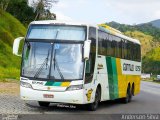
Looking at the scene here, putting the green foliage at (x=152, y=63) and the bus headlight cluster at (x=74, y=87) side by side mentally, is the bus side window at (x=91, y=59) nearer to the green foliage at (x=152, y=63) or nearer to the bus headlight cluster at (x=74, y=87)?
the bus headlight cluster at (x=74, y=87)

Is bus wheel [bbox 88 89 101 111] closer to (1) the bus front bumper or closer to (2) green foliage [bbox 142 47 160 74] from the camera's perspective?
(1) the bus front bumper

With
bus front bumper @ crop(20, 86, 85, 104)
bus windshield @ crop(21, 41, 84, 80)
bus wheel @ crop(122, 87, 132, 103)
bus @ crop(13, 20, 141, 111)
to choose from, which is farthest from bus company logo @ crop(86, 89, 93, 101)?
bus wheel @ crop(122, 87, 132, 103)

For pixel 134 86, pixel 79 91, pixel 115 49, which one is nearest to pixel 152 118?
pixel 79 91

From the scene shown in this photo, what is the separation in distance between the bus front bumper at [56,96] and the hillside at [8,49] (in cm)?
2193

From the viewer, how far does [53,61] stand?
1778 cm

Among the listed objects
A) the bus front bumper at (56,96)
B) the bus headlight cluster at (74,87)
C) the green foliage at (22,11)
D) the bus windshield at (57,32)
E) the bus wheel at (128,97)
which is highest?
the green foliage at (22,11)

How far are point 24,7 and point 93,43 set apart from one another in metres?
69.1

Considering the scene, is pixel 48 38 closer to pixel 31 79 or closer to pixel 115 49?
pixel 31 79

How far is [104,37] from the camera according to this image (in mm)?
20844

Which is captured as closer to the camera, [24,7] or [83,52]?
[83,52]

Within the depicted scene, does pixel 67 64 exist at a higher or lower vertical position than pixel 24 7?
lower

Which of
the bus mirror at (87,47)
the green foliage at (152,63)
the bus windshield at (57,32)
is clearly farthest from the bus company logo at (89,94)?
the green foliage at (152,63)

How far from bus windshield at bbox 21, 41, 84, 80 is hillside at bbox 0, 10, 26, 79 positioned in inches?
851

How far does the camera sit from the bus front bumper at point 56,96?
17375 mm
